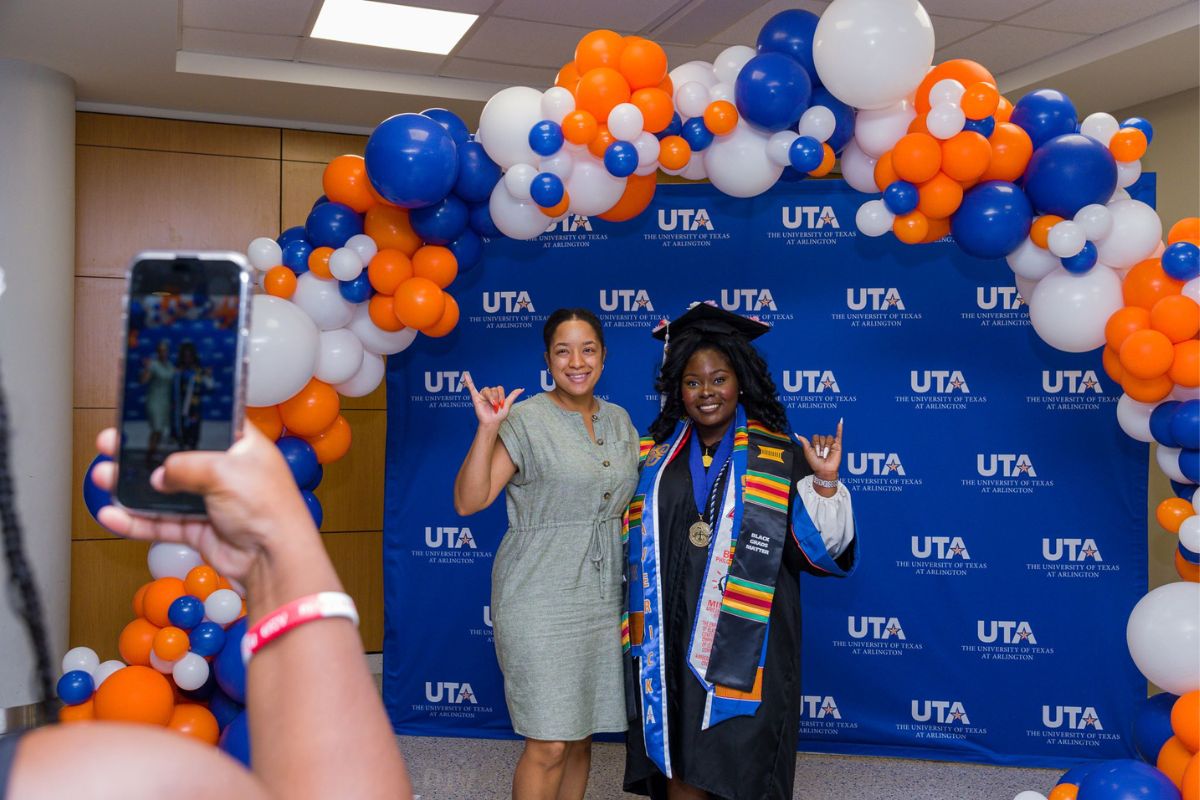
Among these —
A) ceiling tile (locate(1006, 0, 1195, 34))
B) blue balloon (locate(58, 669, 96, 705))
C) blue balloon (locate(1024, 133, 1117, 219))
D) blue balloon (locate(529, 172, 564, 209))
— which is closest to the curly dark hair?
blue balloon (locate(529, 172, 564, 209))

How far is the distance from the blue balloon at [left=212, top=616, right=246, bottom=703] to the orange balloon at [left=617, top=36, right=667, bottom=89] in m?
1.80

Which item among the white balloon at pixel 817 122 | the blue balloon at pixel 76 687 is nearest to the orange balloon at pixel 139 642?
the blue balloon at pixel 76 687

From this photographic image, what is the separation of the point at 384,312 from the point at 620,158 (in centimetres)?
81

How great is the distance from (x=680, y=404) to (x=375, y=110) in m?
2.80

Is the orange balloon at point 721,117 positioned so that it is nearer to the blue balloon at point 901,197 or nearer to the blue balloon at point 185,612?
the blue balloon at point 901,197

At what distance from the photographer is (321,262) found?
9.47ft

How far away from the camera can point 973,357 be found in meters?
3.81

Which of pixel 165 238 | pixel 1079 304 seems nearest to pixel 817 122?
pixel 1079 304

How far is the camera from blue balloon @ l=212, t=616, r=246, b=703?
2.75m

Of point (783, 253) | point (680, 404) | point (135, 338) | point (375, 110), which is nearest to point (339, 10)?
point (375, 110)

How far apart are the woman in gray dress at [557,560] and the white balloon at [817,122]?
0.79 metres

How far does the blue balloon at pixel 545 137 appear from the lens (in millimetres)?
2672

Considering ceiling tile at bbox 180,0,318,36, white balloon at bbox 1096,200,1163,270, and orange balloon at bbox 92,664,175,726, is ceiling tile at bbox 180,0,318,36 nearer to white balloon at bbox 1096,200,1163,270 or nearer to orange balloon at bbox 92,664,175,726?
orange balloon at bbox 92,664,175,726

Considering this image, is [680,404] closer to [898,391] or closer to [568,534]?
[568,534]
